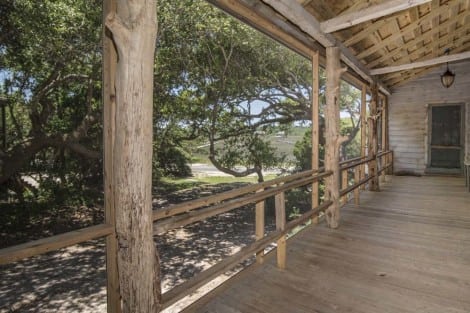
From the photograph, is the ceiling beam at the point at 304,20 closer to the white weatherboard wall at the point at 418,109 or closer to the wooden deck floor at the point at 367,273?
the wooden deck floor at the point at 367,273

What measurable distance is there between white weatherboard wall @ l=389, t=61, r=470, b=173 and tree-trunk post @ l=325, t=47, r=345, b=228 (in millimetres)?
6369

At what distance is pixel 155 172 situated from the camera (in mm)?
9844

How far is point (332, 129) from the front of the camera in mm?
3891

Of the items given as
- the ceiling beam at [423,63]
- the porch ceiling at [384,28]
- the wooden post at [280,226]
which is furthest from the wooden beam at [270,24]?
the ceiling beam at [423,63]

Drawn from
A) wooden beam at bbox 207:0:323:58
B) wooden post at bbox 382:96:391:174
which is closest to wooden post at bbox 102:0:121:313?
wooden beam at bbox 207:0:323:58

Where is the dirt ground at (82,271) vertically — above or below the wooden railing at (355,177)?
below

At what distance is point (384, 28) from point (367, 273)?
3.76m

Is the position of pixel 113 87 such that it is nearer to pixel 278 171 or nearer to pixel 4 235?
pixel 4 235

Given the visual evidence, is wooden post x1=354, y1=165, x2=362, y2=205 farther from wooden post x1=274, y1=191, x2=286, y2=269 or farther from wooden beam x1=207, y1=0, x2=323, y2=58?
wooden post x1=274, y1=191, x2=286, y2=269

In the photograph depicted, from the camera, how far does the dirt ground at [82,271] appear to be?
571 cm

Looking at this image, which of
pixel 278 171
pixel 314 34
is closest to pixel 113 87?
pixel 314 34

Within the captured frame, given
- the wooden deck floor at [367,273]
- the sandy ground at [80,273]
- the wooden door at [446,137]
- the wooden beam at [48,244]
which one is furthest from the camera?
the wooden door at [446,137]

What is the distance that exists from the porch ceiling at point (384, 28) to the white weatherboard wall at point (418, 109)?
1366mm

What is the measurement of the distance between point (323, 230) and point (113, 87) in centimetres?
327
